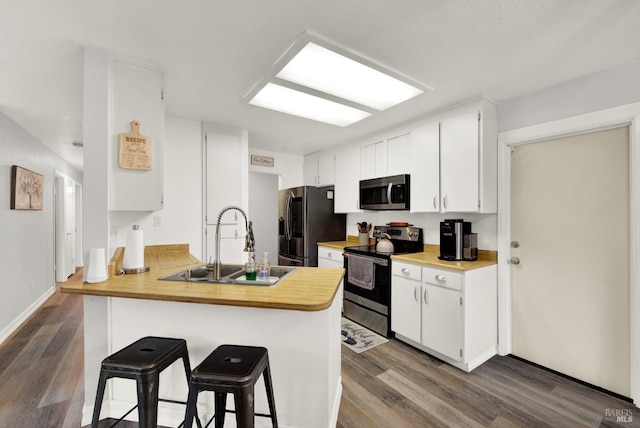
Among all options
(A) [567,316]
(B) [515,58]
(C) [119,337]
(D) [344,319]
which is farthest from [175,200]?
(A) [567,316]

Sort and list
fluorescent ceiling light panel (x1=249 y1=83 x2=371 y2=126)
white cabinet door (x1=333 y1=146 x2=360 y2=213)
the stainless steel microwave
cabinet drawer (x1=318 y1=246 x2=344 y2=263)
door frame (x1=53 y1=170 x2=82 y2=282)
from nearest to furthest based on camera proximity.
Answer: fluorescent ceiling light panel (x1=249 y1=83 x2=371 y2=126) < the stainless steel microwave < cabinet drawer (x1=318 y1=246 x2=344 y2=263) < white cabinet door (x1=333 y1=146 x2=360 y2=213) < door frame (x1=53 y1=170 x2=82 y2=282)

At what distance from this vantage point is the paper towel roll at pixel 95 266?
1.70 meters

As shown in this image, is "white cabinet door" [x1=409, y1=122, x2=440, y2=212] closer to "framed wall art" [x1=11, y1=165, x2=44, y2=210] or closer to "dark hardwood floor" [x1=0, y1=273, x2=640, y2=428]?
"dark hardwood floor" [x1=0, y1=273, x2=640, y2=428]

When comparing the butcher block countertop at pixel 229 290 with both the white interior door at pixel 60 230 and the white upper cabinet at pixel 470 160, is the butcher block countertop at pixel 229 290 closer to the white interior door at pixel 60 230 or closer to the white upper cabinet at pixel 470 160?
the white upper cabinet at pixel 470 160

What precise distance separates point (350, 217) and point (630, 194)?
2.89 metres

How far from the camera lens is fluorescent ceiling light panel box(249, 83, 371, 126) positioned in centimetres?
248

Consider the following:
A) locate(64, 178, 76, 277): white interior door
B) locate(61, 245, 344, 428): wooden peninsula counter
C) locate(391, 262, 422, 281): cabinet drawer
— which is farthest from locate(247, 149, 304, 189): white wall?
locate(64, 178, 76, 277): white interior door

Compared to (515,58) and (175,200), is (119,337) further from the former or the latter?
(515,58)

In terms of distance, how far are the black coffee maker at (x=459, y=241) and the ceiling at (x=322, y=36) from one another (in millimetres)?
1150

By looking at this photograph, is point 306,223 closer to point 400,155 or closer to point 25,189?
point 400,155

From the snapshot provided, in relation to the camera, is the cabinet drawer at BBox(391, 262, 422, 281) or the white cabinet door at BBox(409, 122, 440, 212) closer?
the cabinet drawer at BBox(391, 262, 422, 281)

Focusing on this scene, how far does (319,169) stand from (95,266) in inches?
127

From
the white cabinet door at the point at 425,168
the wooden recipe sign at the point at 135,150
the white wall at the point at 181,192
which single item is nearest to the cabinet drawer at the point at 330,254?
the white cabinet door at the point at 425,168

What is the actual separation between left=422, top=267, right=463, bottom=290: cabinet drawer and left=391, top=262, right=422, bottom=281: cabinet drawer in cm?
6
